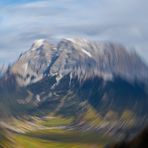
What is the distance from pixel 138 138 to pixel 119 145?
0.80 m

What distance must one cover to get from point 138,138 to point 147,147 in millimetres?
1058

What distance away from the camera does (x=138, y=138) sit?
16688 millimetres

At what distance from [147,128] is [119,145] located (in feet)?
4.19

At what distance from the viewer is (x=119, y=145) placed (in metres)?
17.2

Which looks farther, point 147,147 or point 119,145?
point 119,145

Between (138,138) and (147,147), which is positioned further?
(138,138)

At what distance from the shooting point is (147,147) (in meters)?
15.6

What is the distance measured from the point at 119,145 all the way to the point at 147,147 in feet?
5.54

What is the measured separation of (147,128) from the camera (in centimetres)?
1644

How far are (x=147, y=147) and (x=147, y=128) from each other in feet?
3.07
